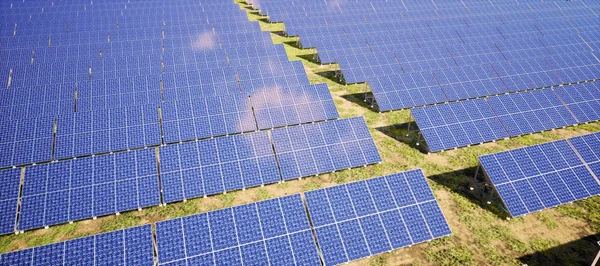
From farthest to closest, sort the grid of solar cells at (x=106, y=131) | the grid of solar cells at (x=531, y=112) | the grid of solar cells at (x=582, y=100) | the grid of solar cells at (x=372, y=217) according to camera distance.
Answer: the grid of solar cells at (x=582, y=100), the grid of solar cells at (x=531, y=112), the grid of solar cells at (x=106, y=131), the grid of solar cells at (x=372, y=217)

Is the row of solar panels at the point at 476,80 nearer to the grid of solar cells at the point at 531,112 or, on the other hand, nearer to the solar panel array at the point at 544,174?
the grid of solar cells at the point at 531,112

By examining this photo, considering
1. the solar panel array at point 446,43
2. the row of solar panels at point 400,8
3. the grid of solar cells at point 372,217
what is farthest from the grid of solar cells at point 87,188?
the row of solar panels at point 400,8

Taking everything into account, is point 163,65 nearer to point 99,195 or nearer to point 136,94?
→ point 136,94

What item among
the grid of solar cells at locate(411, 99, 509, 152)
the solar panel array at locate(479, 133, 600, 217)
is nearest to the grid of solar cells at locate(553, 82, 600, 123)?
the solar panel array at locate(479, 133, 600, 217)

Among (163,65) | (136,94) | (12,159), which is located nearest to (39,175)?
(12,159)

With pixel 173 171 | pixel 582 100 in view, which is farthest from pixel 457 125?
pixel 173 171

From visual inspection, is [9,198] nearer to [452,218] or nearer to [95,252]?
[95,252]
